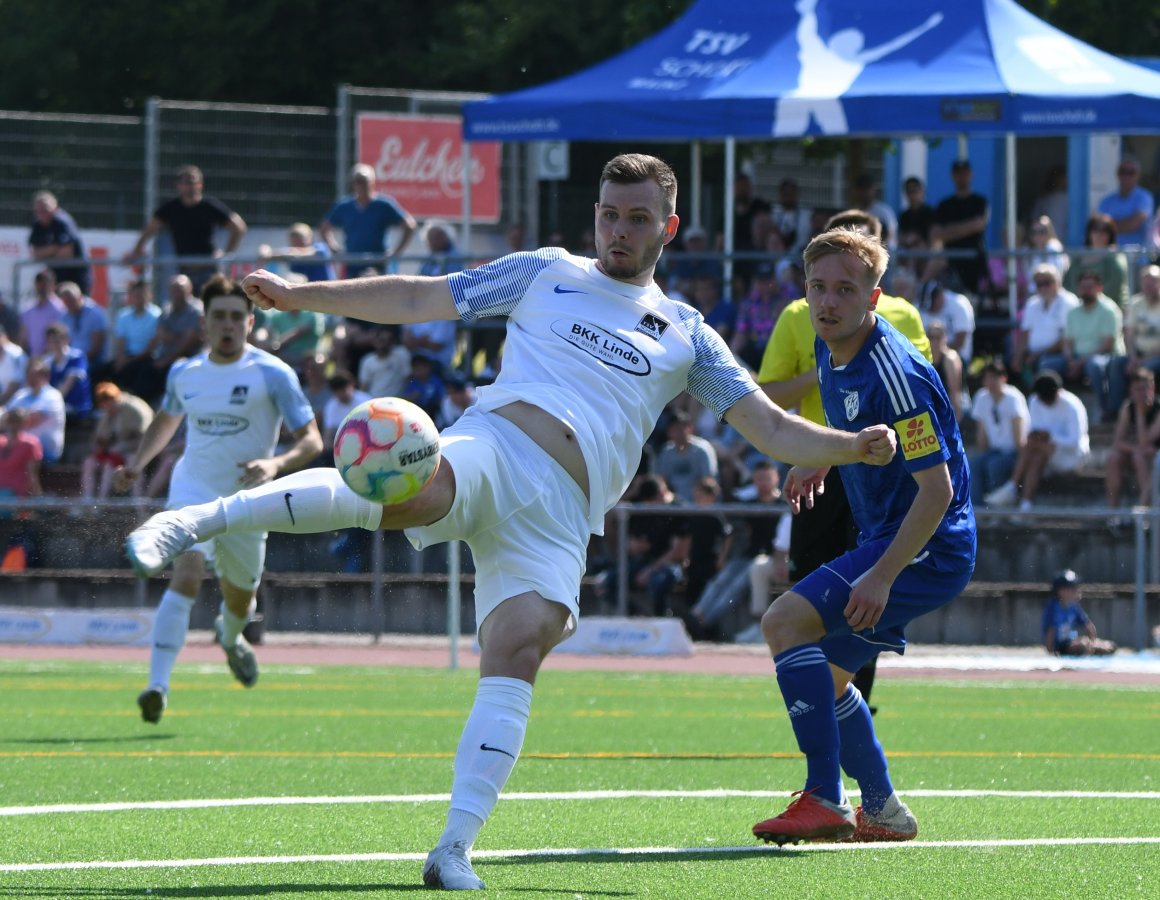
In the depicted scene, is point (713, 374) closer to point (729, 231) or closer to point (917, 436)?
point (917, 436)

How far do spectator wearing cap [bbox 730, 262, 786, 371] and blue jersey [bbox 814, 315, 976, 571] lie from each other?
12818 millimetres

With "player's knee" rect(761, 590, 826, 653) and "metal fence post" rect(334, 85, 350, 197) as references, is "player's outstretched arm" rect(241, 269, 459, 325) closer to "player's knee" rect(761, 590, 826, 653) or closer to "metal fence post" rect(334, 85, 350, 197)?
"player's knee" rect(761, 590, 826, 653)

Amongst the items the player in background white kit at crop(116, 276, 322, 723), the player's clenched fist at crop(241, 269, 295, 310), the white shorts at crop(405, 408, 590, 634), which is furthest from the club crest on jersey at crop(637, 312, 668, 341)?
the player in background white kit at crop(116, 276, 322, 723)

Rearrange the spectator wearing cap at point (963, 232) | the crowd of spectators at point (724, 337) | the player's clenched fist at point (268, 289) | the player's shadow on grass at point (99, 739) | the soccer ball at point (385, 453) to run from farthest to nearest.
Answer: the spectator wearing cap at point (963, 232)
the crowd of spectators at point (724, 337)
the player's shadow on grass at point (99, 739)
the player's clenched fist at point (268, 289)
the soccer ball at point (385, 453)

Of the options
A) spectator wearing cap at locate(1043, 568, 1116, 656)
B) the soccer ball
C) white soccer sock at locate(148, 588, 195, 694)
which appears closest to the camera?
the soccer ball

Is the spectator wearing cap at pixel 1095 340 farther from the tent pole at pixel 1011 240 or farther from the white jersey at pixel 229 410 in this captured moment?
the white jersey at pixel 229 410

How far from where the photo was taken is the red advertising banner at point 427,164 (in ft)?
94.3

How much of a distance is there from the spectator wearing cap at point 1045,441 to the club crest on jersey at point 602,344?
13004 mm

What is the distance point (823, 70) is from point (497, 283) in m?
14.5

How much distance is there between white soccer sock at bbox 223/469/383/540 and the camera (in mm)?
6098

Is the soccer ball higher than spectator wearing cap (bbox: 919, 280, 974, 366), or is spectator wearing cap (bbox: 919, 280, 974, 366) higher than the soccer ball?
spectator wearing cap (bbox: 919, 280, 974, 366)

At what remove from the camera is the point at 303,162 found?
27875 mm

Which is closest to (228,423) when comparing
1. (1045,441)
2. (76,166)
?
(1045,441)

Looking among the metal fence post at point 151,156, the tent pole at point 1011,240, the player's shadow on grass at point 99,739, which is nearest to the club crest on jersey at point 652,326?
the player's shadow on grass at point 99,739
